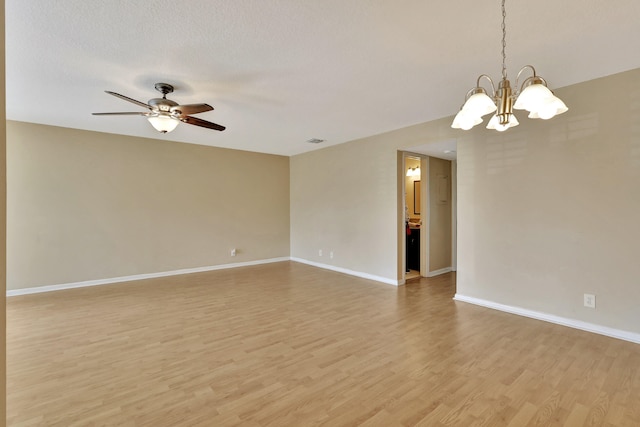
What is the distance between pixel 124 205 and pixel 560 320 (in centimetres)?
646

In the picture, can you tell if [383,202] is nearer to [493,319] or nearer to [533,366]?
[493,319]

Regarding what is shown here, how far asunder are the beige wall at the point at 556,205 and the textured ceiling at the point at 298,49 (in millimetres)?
508

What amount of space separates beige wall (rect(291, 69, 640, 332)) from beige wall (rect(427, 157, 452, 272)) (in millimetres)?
970

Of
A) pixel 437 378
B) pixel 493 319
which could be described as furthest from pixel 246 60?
pixel 493 319

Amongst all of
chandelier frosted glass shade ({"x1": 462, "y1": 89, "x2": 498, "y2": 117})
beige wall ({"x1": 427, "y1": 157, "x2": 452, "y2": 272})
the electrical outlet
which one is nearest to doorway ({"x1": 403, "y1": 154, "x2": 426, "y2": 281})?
beige wall ({"x1": 427, "y1": 157, "x2": 452, "y2": 272})

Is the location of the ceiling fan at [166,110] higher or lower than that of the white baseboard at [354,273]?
higher

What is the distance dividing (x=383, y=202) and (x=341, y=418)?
12.1ft

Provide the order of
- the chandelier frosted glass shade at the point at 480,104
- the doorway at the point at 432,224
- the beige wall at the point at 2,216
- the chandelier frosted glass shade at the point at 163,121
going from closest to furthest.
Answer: the beige wall at the point at 2,216
the chandelier frosted glass shade at the point at 480,104
the chandelier frosted glass shade at the point at 163,121
the doorway at the point at 432,224

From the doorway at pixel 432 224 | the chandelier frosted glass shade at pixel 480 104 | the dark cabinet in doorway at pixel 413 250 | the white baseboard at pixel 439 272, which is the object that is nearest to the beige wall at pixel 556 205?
the doorway at pixel 432 224

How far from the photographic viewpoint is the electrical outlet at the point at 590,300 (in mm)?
2959

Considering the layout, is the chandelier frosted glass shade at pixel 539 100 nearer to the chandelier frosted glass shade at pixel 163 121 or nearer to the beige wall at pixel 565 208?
the beige wall at pixel 565 208

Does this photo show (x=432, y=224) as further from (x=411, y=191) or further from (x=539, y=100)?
(x=539, y=100)

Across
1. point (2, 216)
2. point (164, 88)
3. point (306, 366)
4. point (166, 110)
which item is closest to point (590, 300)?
point (306, 366)

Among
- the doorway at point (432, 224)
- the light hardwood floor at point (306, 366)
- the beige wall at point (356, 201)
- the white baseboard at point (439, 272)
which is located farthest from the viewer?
the white baseboard at point (439, 272)
